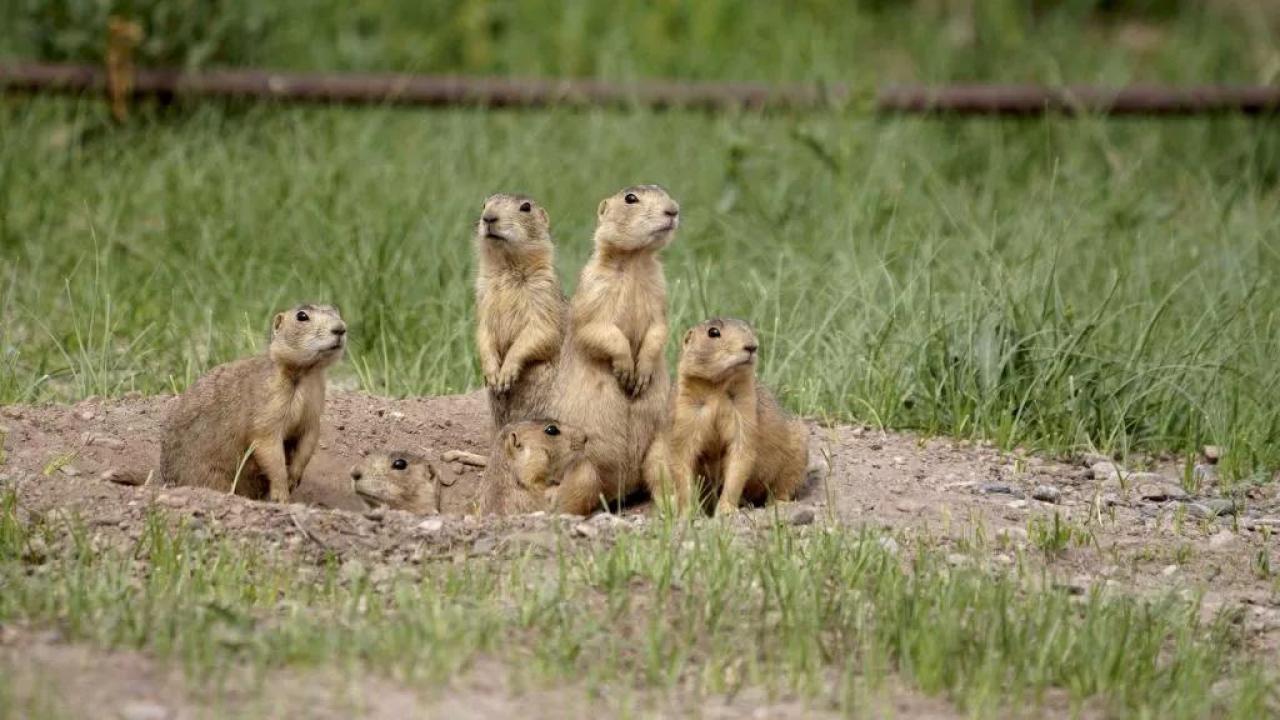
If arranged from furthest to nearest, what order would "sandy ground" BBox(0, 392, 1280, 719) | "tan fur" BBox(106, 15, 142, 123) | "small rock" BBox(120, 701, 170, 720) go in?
"tan fur" BBox(106, 15, 142, 123) < "sandy ground" BBox(0, 392, 1280, 719) < "small rock" BBox(120, 701, 170, 720)

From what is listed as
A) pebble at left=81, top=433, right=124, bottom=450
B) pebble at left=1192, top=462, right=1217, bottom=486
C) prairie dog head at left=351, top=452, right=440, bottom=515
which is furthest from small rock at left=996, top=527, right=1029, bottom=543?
pebble at left=81, top=433, right=124, bottom=450

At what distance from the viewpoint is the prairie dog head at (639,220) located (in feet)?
19.7

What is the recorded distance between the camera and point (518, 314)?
6355 mm

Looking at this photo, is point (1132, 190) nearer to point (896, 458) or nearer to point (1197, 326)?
point (1197, 326)

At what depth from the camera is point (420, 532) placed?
532cm

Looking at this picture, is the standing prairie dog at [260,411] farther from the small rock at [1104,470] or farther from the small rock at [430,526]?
the small rock at [1104,470]

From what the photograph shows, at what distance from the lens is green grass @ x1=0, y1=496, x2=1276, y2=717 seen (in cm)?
429

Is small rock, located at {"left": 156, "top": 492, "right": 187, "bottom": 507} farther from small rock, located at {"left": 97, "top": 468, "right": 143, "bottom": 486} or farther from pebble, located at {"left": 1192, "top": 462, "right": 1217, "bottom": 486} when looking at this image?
pebble, located at {"left": 1192, "top": 462, "right": 1217, "bottom": 486}

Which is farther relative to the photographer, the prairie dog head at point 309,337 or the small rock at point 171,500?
the prairie dog head at point 309,337

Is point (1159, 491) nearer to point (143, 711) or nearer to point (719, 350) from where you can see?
point (719, 350)

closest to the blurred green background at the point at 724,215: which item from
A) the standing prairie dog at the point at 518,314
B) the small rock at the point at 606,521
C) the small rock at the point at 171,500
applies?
the standing prairie dog at the point at 518,314

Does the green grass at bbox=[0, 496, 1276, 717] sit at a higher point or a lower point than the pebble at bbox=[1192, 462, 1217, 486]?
higher

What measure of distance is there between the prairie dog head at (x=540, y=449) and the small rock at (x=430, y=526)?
526 mm

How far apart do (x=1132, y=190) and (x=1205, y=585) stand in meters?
→ 4.55
